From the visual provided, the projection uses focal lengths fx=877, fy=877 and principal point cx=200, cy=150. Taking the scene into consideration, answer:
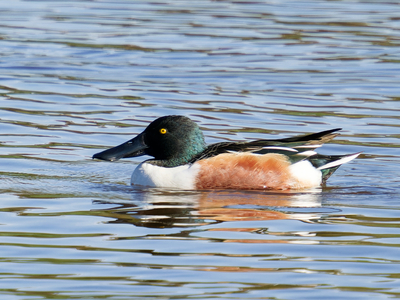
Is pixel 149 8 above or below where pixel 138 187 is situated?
above

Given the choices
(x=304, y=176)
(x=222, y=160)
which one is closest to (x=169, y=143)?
(x=222, y=160)

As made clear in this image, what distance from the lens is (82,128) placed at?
35.2 feet

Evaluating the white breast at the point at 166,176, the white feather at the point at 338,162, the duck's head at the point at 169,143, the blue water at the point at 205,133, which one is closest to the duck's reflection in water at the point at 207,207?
the blue water at the point at 205,133

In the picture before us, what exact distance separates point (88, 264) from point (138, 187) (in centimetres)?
285

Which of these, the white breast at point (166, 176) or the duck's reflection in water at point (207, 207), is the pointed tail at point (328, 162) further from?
the white breast at point (166, 176)

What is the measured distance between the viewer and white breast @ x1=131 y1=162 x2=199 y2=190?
327 inches

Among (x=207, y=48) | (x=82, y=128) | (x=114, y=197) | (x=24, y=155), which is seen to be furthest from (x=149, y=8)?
(x=114, y=197)

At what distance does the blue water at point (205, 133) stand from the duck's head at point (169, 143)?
333 millimetres

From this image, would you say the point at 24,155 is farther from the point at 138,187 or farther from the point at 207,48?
the point at 207,48

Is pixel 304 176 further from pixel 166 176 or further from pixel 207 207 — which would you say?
pixel 207 207

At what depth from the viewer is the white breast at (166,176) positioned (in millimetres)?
8297

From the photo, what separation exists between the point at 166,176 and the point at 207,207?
113cm

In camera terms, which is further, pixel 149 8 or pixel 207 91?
pixel 149 8

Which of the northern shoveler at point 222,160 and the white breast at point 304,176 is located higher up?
the northern shoveler at point 222,160
